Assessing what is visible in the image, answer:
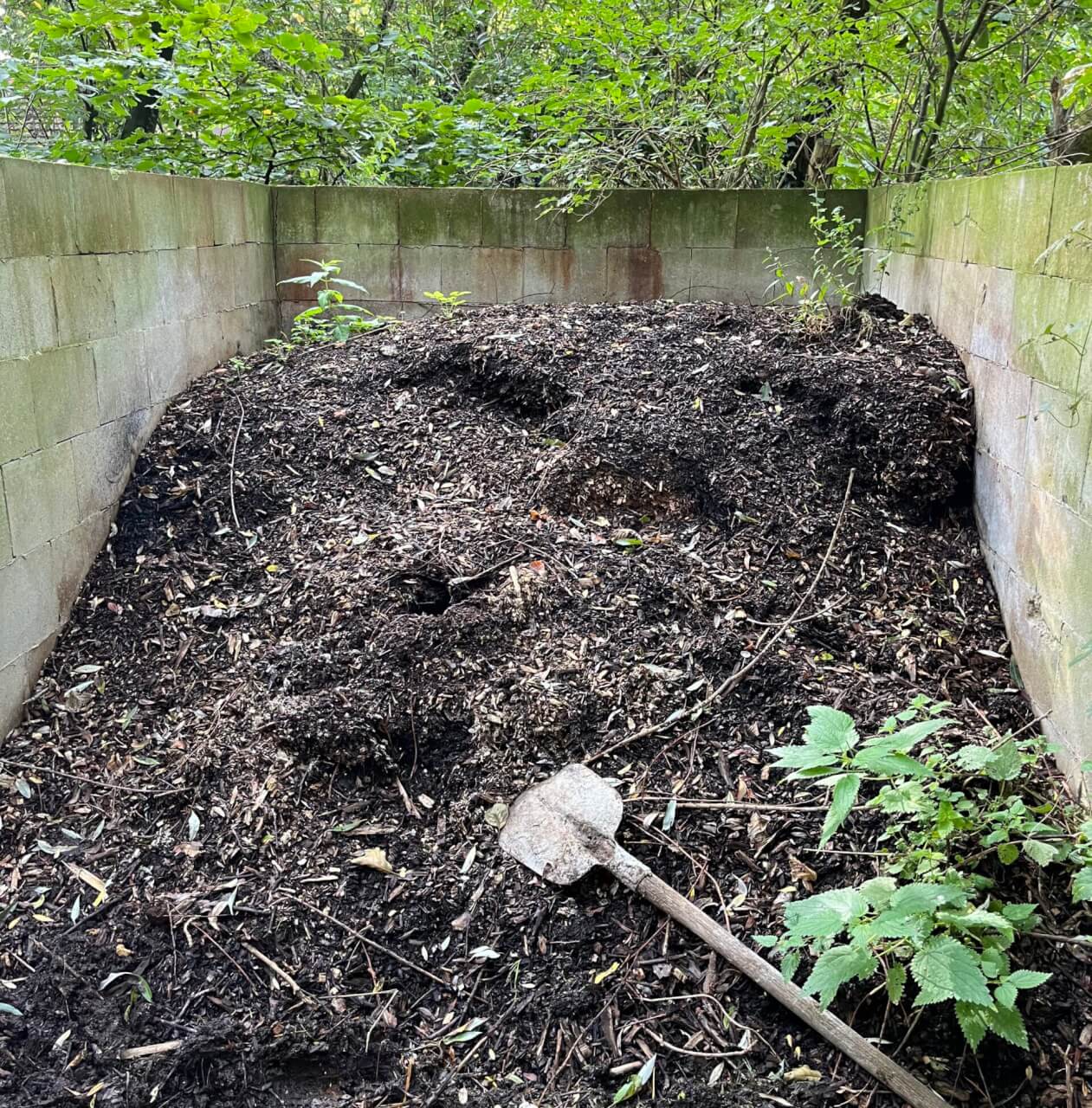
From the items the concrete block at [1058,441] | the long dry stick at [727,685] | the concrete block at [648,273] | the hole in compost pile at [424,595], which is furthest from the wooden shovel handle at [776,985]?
the concrete block at [648,273]

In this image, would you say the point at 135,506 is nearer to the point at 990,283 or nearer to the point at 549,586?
the point at 549,586

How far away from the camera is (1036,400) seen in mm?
2850

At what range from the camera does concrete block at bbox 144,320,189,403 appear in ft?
12.8

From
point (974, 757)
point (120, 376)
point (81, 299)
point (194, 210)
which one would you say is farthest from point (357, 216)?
point (974, 757)

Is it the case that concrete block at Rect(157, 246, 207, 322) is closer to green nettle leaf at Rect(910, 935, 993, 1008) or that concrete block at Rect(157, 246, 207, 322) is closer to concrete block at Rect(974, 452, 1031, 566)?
concrete block at Rect(974, 452, 1031, 566)

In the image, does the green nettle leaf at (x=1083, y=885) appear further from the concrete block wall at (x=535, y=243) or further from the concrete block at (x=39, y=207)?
the concrete block wall at (x=535, y=243)


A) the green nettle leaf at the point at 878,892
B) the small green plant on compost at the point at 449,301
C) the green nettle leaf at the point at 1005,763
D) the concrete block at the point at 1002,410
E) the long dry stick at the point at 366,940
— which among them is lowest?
the long dry stick at the point at 366,940

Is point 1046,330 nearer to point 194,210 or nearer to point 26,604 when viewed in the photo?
point 26,604

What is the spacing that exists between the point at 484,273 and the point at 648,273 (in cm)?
92

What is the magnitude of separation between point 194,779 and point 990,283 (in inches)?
122

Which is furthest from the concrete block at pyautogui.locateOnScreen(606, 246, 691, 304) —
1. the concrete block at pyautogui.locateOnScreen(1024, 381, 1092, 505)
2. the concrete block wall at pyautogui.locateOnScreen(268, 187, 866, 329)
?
the concrete block at pyautogui.locateOnScreen(1024, 381, 1092, 505)

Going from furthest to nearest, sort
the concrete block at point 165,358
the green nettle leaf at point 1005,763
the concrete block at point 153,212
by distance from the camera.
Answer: the concrete block at point 165,358, the concrete block at point 153,212, the green nettle leaf at point 1005,763

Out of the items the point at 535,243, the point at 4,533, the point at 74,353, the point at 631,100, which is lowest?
the point at 4,533

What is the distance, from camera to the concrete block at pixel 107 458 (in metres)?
3.38
